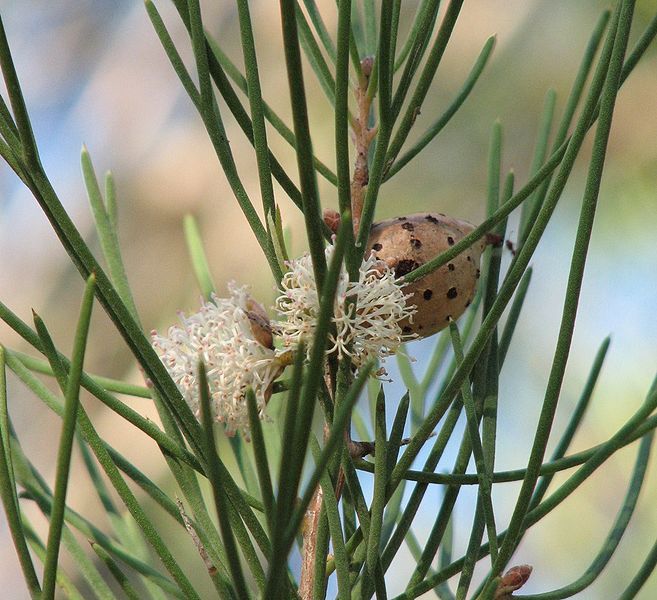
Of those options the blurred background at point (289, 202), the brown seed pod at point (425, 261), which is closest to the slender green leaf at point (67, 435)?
the brown seed pod at point (425, 261)

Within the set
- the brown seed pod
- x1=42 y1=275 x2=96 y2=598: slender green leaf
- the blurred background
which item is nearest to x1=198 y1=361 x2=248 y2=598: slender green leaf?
x1=42 y1=275 x2=96 y2=598: slender green leaf

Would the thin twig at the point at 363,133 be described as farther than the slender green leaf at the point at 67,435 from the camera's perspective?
Yes

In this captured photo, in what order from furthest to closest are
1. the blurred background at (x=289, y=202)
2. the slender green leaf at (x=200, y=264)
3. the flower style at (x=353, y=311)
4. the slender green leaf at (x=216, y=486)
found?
the blurred background at (x=289, y=202) < the slender green leaf at (x=200, y=264) < the flower style at (x=353, y=311) < the slender green leaf at (x=216, y=486)

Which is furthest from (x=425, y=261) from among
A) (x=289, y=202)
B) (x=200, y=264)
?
(x=289, y=202)

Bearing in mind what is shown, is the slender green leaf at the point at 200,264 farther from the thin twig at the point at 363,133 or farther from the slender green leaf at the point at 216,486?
the slender green leaf at the point at 216,486

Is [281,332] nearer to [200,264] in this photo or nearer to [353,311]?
[353,311]

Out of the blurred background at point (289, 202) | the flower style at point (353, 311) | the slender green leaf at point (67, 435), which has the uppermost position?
the blurred background at point (289, 202)

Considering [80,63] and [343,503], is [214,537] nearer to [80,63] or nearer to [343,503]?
[343,503]
